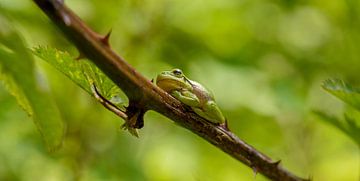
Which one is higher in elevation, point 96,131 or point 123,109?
point 96,131

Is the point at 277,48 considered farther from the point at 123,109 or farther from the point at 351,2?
the point at 123,109

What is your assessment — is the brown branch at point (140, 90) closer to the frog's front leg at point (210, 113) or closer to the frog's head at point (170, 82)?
the frog's front leg at point (210, 113)

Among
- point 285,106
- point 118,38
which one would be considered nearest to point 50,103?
point 285,106

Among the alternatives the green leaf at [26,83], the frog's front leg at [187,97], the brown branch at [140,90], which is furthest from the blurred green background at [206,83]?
the green leaf at [26,83]

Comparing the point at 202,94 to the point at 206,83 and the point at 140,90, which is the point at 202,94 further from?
the point at 206,83

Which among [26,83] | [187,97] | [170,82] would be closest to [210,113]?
[187,97]

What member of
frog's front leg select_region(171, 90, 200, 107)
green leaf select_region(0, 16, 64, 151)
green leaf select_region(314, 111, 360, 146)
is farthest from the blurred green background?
green leaf select_region(0, 16, 64, 151)

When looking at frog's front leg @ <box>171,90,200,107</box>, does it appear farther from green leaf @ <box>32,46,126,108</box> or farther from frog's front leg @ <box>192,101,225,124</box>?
green leaf @ <box>32,46,126,108</box>
